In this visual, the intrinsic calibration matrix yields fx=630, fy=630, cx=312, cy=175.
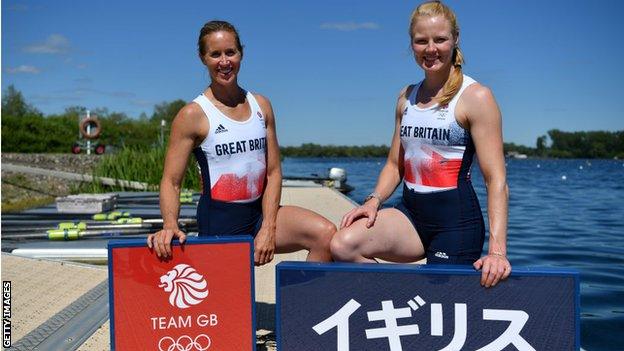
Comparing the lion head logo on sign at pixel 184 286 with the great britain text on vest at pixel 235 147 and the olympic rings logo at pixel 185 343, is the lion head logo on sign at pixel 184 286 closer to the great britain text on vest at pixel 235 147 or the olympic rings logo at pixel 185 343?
the olympic rings logo at pixel 185 343

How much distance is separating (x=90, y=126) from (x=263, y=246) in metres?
21.5

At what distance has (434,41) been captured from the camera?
278cm

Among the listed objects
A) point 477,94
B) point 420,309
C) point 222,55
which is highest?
point 222,55

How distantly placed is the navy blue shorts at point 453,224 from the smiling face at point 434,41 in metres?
0.57

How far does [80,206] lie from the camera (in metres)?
10.0

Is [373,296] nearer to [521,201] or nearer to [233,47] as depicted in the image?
[233,47]

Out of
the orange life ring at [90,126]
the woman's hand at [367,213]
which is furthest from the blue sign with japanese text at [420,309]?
the orange life ring at [90,126]

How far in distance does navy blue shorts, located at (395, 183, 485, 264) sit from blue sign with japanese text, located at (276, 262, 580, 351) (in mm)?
361

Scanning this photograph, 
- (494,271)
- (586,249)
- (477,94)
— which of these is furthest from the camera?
(586,249)

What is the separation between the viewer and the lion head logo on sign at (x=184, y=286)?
2.83 meters

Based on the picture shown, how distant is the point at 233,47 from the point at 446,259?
1.45m
